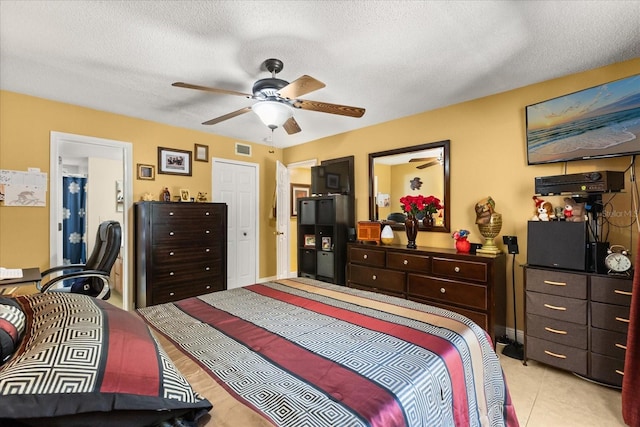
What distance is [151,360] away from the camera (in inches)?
35.9

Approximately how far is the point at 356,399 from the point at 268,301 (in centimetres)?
114

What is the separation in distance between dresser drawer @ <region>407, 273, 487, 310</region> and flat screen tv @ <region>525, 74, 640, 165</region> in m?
1.31

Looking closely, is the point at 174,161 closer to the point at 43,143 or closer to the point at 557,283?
the point at 43,143

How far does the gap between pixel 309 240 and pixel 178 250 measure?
70.9 inches

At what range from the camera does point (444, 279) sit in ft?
9.74

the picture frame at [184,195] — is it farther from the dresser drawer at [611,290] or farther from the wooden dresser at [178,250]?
the dresser drawer at [611,290]

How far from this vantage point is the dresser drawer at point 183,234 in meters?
3.63

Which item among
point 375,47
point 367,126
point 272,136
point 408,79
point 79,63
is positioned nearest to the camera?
point 375,47

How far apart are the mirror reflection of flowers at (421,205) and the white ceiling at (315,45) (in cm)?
111

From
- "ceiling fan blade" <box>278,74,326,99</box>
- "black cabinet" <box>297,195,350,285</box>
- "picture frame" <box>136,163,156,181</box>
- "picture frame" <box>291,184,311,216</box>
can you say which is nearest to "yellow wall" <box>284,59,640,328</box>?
"black cabinet" <box>297,195,350,285</box>

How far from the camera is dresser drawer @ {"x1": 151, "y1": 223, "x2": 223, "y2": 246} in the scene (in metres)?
3.63

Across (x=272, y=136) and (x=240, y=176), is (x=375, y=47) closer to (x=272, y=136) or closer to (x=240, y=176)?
(x=272, y=136)

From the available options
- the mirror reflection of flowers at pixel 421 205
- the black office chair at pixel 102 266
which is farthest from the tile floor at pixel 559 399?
the black office chair at pixel 102 266

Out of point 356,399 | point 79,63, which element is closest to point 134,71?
point 79,63
